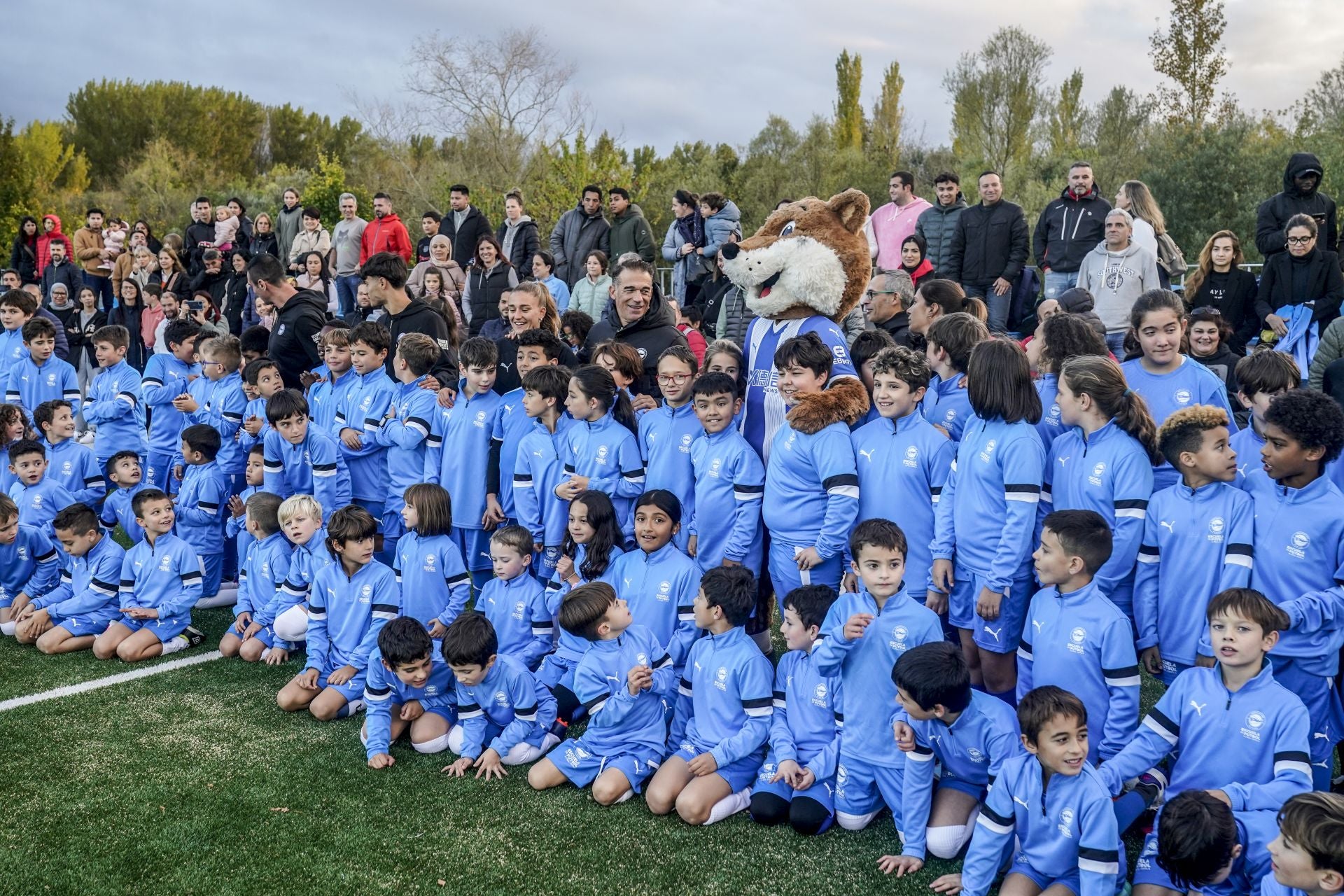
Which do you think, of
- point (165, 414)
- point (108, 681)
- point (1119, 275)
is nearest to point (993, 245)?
point (1119, 275)

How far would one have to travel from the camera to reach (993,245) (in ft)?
30.2

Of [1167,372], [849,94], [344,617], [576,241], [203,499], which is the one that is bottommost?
[344,617]

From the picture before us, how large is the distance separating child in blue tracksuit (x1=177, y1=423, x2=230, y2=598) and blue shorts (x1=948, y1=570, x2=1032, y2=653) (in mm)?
4977

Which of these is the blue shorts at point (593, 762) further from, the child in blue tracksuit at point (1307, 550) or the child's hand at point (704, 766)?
the child in blue tracksuit at point (1307, 550)

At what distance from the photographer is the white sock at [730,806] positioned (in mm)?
4266

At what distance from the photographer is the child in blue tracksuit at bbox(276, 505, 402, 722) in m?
5.44

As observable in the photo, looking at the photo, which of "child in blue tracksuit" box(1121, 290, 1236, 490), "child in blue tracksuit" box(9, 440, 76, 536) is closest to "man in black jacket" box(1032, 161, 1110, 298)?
"child in blue tracksuit" box(1121, 290, 1236, 490)

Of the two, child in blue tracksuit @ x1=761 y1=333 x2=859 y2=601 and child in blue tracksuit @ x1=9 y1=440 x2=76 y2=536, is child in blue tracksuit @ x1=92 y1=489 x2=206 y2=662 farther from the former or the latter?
child in blue tracksuit @ x1=761 y1=333 x2=859 y2=601

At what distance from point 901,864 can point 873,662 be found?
742 mm

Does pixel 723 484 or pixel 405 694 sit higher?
pixel 723 484

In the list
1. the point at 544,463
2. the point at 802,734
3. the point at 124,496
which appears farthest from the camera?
the point at 124,496

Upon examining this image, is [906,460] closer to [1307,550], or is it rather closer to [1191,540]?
[1191,540]

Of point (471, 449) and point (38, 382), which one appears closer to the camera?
point (471, 449)

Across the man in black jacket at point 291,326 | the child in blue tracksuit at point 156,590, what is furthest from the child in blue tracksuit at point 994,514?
the man in black jacket at point 291,326
